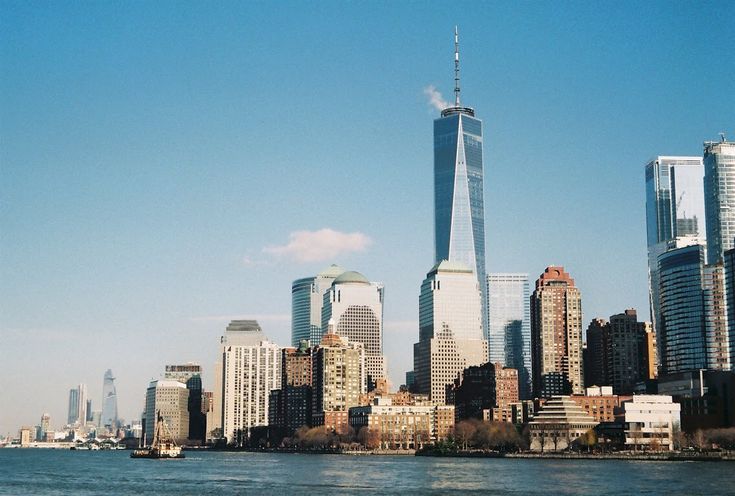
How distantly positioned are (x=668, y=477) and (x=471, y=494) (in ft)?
133

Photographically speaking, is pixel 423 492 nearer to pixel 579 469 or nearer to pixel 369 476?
pixel 369 476

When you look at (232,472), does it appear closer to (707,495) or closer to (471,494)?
(471,494)

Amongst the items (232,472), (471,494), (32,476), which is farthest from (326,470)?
(471,494)

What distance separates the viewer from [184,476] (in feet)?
582

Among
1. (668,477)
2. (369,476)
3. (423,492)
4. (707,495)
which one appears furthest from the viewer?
(369,476)

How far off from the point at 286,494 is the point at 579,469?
6793cm

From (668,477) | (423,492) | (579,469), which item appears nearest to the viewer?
(423,492)

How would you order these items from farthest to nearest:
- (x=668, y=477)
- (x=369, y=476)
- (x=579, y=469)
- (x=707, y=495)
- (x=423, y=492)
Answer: (x=579, y=469) < (x=369, y=476) < (x=668, y=477) < (x=423, y=492) < (x=707, y=495)

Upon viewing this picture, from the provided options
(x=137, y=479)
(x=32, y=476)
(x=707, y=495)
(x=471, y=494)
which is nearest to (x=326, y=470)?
(x=137, y=479)

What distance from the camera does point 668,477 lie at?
522ft

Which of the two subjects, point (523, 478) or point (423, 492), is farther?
point (523, 478)

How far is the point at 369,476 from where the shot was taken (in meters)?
172

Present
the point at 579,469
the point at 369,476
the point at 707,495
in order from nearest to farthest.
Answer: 1. the point at 707,495
2. the point at 369,476
3. the point at 579,469

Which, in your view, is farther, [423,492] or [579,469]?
[579,469]
